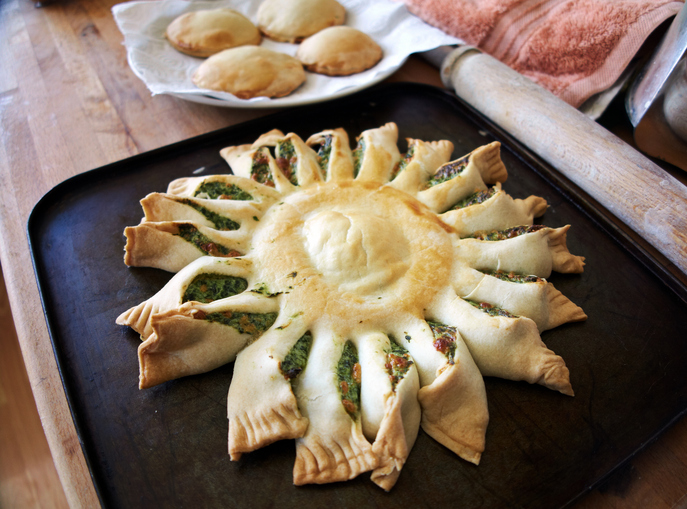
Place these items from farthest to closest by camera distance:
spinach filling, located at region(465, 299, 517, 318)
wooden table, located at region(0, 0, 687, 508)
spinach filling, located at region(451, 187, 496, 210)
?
spinach filling, located at region(451, 187, 496, 210) < spinach filling, located at region(465, 299, 517, 318) < wooden table, located at region(0, 0, 687, 508)

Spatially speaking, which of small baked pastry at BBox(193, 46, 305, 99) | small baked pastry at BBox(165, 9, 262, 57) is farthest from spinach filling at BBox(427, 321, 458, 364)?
small baked pastry at BBox(165, 9, 262, 57)

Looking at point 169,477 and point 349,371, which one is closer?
point 169,477

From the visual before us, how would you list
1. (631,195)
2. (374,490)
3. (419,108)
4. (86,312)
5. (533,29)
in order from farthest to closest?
(533,29)
(419,108)
(631,195)
(86,312)
(374,490)

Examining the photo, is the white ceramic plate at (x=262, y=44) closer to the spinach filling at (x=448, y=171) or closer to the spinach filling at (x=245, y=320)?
the spinach filling at (x=448, y=171)

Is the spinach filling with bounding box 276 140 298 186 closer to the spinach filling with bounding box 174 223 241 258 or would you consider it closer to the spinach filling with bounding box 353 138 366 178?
the spinach filling with bounding box 353 138 366 178

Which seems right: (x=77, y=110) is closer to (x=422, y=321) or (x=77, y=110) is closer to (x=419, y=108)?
(x=419, y=108)

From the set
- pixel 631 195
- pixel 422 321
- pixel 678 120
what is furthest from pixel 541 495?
pixel 678 120
